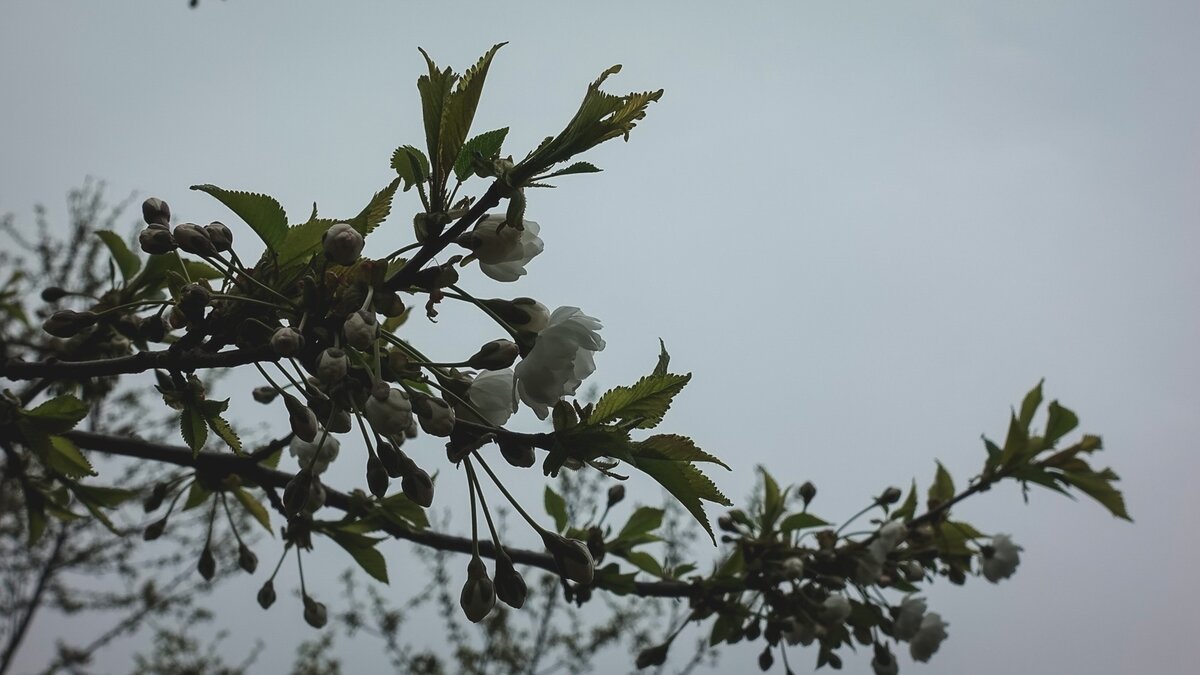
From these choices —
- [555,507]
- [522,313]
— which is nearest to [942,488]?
[555,507]

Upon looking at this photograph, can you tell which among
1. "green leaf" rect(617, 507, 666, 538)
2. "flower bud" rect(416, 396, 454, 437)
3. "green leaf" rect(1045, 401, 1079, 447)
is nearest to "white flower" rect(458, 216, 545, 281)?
"flower bud" rect(416, 396, 454, 437)

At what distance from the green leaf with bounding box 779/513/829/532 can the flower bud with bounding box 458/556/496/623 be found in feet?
3.33

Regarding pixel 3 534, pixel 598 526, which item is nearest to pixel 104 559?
pixel 3 534

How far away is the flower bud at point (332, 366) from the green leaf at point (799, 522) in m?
1.27

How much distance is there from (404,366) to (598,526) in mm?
741

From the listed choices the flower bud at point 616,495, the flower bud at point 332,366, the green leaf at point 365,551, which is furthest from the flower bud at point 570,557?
the flower bud at point 616,495

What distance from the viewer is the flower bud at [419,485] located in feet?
2.85

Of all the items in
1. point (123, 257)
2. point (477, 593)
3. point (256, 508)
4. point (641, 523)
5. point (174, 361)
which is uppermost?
point (123, 257)

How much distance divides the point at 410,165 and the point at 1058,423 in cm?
166

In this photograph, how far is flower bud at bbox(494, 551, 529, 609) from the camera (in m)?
0.92

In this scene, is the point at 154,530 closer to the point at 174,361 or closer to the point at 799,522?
the point at 174,361

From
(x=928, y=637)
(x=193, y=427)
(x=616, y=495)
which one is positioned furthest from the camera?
(x=928, y=637)

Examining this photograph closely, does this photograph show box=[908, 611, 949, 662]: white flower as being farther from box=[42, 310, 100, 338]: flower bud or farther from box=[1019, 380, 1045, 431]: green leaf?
box=[42, 310, 100, 338]: flower bud

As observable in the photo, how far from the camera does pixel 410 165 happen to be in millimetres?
861
